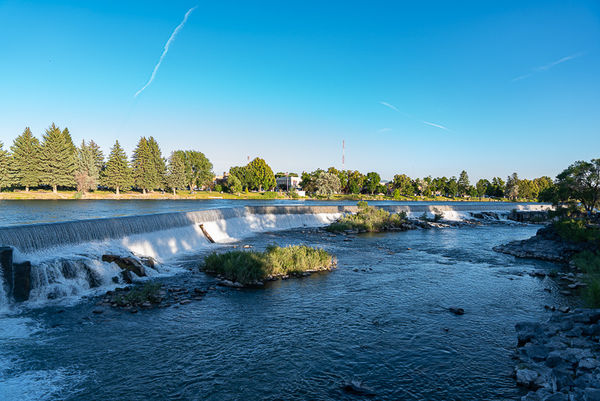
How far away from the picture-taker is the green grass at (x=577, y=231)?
69.8ft

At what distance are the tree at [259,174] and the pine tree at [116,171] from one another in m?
41.3

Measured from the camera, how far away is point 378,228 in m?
36.9

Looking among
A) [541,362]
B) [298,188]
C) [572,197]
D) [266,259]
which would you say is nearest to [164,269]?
[266,259]

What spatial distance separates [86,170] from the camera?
71.7 m

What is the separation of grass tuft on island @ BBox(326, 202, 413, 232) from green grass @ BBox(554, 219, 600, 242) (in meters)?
16.0

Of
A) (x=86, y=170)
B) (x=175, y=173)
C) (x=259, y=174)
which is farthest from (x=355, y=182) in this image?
(x=86, y=170)

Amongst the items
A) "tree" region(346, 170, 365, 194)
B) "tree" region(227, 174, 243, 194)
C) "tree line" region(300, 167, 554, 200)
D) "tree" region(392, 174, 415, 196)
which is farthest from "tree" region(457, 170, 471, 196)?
"tree" region(227, 174, 243, 194)

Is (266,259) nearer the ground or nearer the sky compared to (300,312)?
nearer the sky

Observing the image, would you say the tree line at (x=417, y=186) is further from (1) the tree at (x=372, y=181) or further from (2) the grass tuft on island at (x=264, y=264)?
(2) the grass tuft on island at (x=264, y=264)

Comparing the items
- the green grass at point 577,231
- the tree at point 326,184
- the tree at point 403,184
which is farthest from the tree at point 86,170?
the tree at point 403,184

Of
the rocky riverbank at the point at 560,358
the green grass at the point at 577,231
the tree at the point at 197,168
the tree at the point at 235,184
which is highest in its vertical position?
the tree at the point at 197,168

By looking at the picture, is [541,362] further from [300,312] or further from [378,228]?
[378,228]

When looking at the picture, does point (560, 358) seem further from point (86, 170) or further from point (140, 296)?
point (86, 170)

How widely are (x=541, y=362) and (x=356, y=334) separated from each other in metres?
4.52
